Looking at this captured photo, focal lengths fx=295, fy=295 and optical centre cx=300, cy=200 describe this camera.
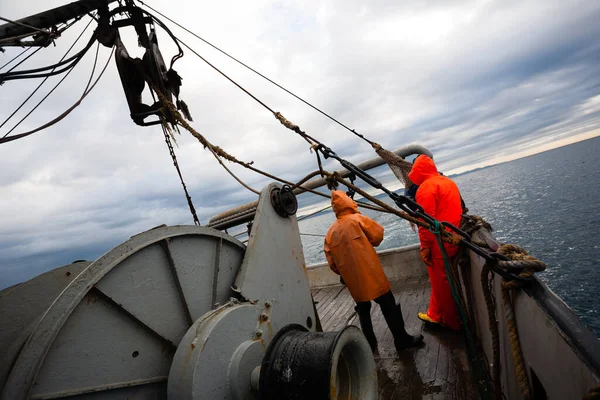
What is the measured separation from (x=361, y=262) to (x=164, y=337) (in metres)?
2.48

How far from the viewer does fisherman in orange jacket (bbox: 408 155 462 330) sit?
12.8ft

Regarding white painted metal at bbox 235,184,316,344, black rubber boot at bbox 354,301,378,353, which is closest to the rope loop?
white painted metal at bbox 235,184,316,344

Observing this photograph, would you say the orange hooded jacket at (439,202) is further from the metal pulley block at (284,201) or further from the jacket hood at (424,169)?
the metal pulley block at (284,201)

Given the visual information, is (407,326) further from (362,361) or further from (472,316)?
(362,361)

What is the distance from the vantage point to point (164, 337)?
2.04 metres

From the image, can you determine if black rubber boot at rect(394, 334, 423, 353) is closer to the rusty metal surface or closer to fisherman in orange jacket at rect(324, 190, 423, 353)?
→ fisherman in orange jacket at rect(324, 190, 423, 353)

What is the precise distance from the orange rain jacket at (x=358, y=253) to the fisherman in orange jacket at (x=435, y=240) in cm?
72

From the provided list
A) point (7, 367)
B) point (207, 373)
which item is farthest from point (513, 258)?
point (7, 367)

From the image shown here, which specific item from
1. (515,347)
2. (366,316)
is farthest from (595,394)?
(366,316)

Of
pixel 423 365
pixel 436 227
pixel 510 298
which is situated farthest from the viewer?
pixel 423 365

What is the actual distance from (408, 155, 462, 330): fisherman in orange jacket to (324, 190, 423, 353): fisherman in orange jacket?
0.53 m

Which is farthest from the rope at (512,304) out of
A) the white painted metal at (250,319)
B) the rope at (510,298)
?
the white painted metal at (250,319)

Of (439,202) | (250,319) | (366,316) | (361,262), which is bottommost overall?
(366,316)

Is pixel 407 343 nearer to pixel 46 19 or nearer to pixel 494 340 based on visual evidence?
pixel 494 340
